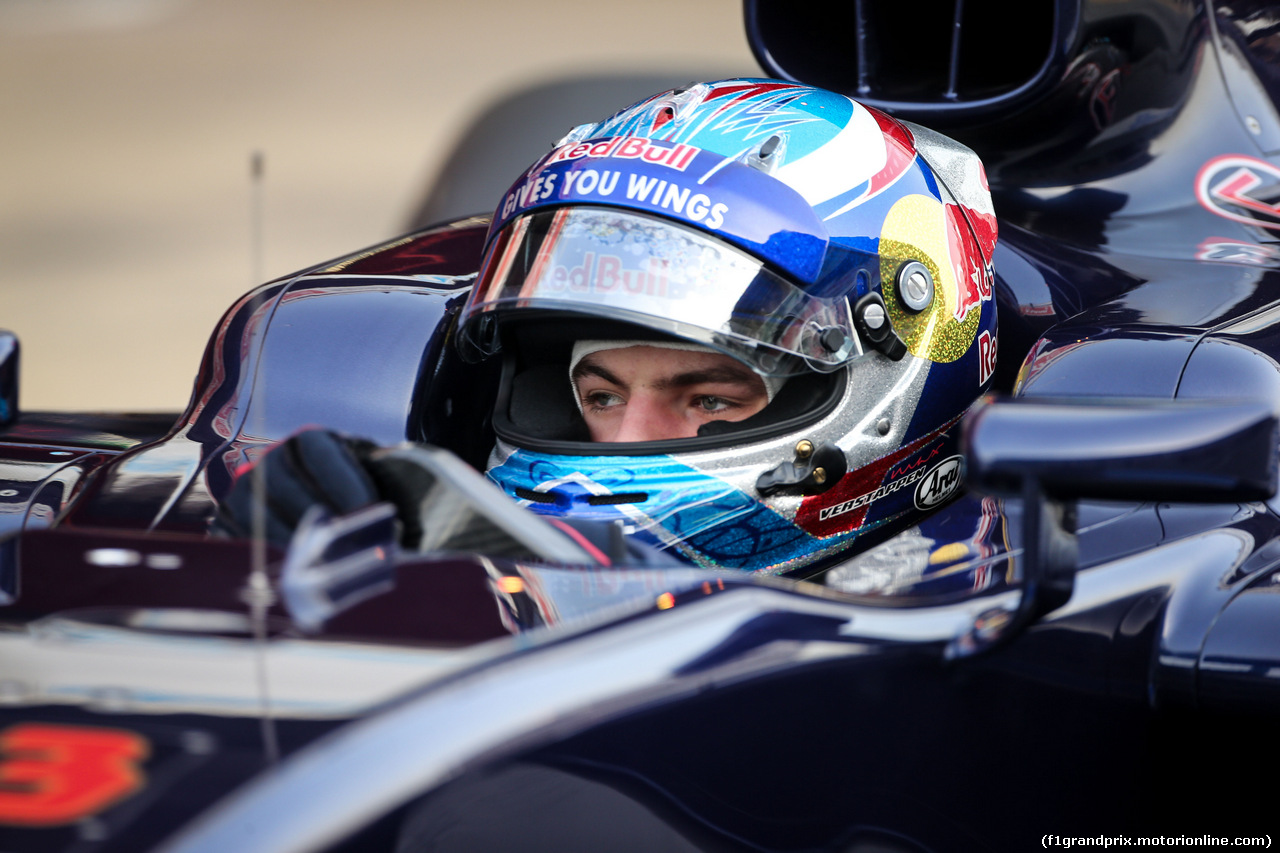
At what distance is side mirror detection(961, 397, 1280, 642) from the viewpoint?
1.02 m

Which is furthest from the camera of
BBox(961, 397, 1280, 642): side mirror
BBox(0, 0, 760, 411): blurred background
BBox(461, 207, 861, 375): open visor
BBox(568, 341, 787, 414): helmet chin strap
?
BBox(0, 0, 760, 411): blurred background

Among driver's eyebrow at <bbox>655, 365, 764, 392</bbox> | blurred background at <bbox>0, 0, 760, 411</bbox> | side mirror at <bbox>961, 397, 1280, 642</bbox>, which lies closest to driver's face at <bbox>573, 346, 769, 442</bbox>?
driver's eyebrow at <bbox>655, 365, 764, 392</bbox>

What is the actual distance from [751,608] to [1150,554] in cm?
49

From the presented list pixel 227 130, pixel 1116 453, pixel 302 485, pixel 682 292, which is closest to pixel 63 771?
pixel 302 485

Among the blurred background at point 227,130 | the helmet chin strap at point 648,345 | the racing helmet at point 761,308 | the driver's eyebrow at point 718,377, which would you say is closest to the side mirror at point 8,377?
the racing helmet at point 761,308

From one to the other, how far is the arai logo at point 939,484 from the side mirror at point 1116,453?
0.81 meters

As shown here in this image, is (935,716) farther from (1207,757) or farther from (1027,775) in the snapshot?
(1207,757)

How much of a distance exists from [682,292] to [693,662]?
2.37ft

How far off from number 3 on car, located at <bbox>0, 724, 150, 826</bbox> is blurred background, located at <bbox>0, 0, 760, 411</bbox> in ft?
9.16

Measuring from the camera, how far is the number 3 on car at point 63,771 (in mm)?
836

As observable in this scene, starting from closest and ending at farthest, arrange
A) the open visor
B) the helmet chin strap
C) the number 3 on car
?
the number 3 on car < the open visor < the helmet chin strap

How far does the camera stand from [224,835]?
0.82m

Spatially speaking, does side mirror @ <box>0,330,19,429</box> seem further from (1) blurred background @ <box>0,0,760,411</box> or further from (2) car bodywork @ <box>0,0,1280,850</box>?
(1) blurred background @ <box>0,0,760,411</box>

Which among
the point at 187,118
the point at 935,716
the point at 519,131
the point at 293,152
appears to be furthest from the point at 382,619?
the point at 187,118
